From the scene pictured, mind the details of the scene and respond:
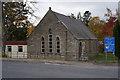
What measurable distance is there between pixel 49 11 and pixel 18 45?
9166 millimetres

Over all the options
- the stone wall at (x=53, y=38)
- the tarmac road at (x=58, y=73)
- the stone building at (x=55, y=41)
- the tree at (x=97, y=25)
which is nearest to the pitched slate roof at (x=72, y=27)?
the stone building at (x=55, y=41)

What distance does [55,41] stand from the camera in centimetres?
2517

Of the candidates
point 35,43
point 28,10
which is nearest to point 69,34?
point 35,43

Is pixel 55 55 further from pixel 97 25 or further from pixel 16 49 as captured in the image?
pixel 97 25

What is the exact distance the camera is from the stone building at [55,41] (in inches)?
927

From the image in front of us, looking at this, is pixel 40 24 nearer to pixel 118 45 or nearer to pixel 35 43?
pixel 35 43

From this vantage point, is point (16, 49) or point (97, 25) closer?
point (16, 49)

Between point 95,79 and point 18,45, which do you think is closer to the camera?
point 95,79

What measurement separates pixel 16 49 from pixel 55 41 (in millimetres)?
8632

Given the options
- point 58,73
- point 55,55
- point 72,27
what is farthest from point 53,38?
point 58,73

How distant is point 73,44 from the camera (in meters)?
23.2

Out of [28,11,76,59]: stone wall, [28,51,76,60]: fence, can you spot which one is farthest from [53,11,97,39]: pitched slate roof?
[28,51,76,60]: fence

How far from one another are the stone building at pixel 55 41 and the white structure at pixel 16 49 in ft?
4.20

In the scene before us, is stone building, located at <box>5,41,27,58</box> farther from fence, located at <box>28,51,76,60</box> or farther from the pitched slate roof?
the pitched slate roof
